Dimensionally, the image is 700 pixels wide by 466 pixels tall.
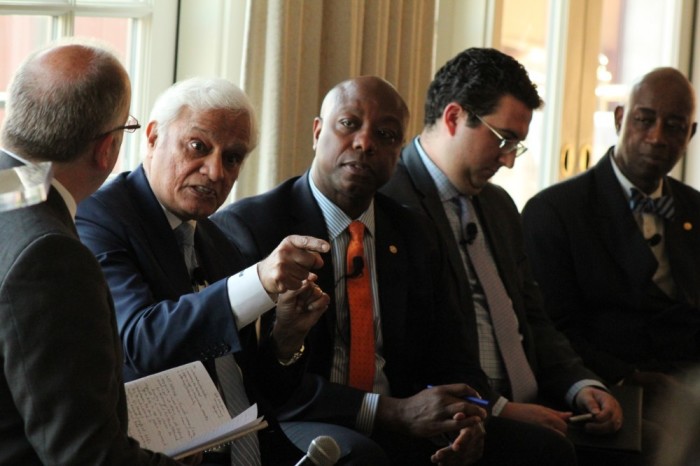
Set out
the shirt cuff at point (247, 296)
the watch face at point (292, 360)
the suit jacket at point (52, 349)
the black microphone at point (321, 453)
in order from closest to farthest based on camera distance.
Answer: the suit jacket at point (52, 349) < the black microphone at point (321, 453) < the shirt cuff at point (247, 296) < the watch face at point (292, 360)

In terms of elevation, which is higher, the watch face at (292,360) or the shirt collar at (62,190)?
the shirt collar at (62,190)

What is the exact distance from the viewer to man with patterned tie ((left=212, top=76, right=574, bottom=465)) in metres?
2.74

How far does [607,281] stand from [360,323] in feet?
4.31

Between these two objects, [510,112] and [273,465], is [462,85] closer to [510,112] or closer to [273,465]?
[510,112]

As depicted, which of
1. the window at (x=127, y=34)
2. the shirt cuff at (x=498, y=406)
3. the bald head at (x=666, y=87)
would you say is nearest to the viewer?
the shirt cuff at (x=498, y=406)

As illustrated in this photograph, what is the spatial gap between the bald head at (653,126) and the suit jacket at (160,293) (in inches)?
77.8

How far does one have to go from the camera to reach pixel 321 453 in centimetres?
193

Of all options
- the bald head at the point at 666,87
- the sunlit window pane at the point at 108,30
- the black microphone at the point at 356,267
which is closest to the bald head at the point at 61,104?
the black microphone at the point at 356,267

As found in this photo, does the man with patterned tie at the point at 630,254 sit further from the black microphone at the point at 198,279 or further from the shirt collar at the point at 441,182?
the black microphone at the point at 198,279

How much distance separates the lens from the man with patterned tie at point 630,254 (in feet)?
12.5

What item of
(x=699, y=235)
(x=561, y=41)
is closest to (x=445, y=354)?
(x=699, y=235)

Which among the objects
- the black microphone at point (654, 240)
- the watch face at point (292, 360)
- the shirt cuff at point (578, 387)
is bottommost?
the shirt cuff at point (578, 387)

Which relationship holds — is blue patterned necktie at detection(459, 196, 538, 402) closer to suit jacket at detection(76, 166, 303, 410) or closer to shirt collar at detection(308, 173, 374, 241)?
shirt collar at detection(308, 173, 374, 241)

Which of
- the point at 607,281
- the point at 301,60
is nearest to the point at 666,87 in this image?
the point at 607,281
